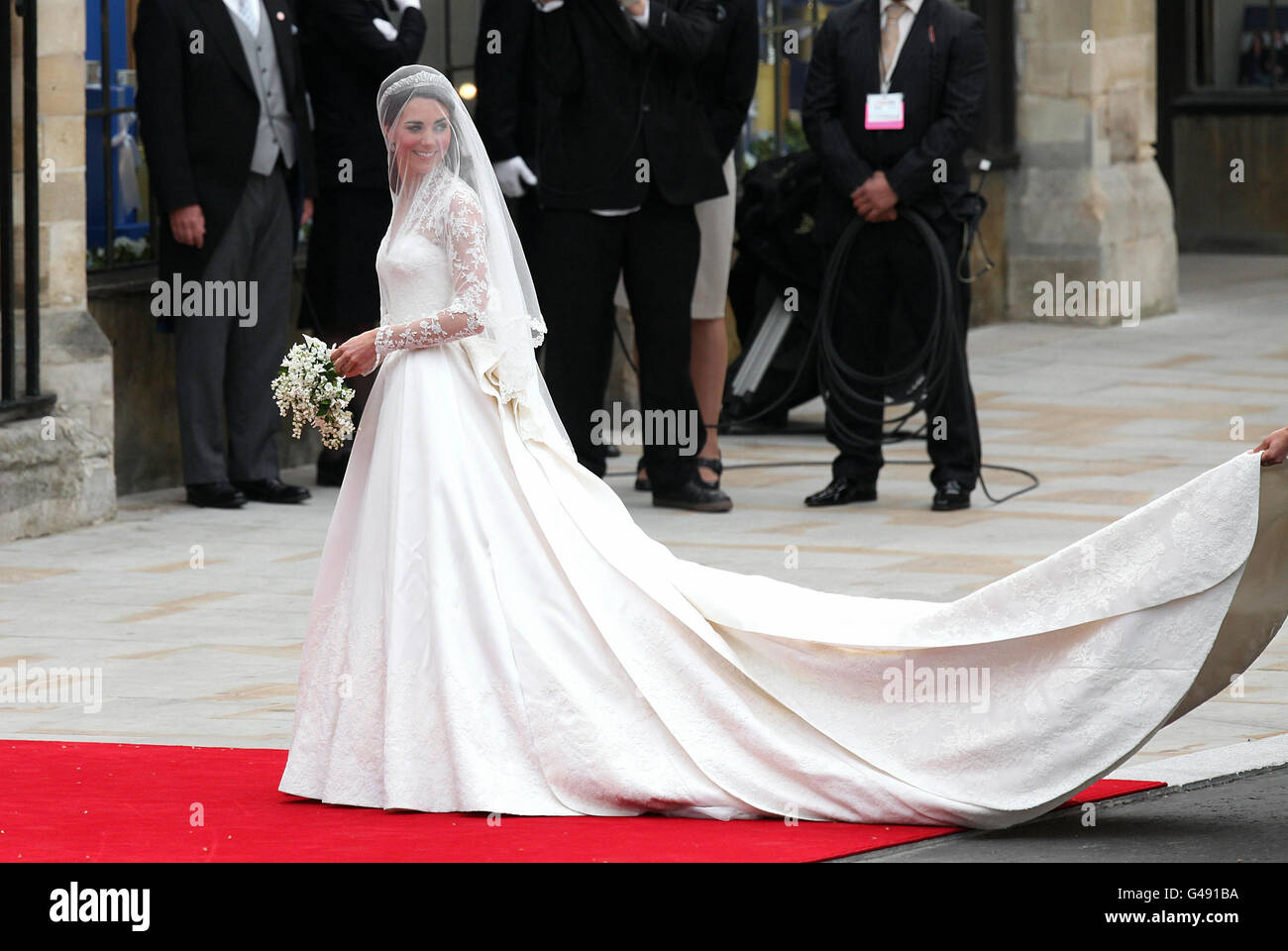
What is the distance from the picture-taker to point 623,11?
29.7ft

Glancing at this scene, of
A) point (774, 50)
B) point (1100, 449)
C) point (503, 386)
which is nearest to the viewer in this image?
point (503, 386)

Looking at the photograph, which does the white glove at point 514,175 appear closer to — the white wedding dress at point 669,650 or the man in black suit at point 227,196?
the man in black suit at point 227,196

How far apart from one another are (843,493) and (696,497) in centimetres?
61

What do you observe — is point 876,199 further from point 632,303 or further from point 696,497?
point 696,497

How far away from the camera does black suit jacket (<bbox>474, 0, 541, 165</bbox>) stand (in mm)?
9414

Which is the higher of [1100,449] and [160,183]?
[160,183]

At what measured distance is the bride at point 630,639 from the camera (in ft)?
16.2

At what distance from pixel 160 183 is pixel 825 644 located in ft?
15.7

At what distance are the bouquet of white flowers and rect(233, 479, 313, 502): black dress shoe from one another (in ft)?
13.1

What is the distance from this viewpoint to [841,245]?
30.6ft

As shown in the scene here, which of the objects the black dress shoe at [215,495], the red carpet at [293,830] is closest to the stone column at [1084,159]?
the black dress shoe at [215,495]

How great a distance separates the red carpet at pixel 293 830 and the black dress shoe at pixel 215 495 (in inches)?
153
